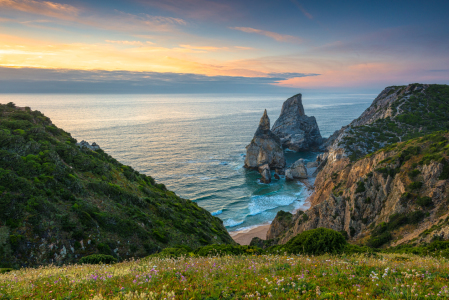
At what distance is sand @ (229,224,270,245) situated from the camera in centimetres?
4388

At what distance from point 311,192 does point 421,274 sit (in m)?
60.6

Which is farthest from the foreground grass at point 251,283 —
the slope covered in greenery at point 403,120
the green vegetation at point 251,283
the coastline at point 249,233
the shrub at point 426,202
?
the slope covered in greenery at point 403,120

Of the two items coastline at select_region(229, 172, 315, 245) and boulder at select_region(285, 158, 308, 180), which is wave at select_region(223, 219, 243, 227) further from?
boulder at select_region(285, 158, 308, 180)

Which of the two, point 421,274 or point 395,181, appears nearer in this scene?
point 421,274

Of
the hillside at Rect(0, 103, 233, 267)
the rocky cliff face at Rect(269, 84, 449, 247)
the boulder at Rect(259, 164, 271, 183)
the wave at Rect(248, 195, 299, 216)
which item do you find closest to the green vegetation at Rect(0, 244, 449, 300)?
the hillside at Rect(0, 103, 233, 267)

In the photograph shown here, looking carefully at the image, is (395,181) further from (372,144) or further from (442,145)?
(372,144)

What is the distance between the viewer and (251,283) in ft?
23.1

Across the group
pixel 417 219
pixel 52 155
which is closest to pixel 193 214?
pixel 52 155

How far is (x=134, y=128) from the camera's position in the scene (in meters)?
138

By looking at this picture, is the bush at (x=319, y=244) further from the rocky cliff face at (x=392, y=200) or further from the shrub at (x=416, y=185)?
the shrub at (x=416, y=185)

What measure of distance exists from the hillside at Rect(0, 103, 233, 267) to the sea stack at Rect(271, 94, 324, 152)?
8254 centimetres

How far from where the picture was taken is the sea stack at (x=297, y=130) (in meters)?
106

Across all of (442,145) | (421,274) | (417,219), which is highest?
(442,145)

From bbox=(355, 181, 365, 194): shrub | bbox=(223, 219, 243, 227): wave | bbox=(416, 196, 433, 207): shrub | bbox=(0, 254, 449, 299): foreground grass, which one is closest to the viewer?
bbox=(0, 254, 449, 299): foreground grass
